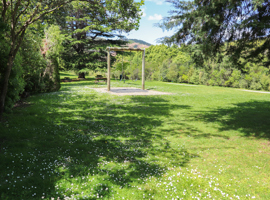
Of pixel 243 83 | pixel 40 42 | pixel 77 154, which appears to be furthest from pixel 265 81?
pixel 77 154

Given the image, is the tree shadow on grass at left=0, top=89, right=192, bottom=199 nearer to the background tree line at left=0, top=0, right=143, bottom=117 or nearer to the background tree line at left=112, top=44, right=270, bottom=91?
the background tree line at left=0, top=0, right=143, bottom=117

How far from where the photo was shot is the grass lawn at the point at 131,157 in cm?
394

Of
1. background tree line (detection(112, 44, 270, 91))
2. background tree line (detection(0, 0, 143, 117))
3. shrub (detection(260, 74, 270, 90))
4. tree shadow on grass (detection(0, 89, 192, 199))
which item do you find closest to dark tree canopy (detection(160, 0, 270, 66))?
background tree line (detection(0, 0, 143, 117))

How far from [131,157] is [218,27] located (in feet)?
20.4

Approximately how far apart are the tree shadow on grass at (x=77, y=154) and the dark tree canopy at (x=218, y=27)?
4.16 metres

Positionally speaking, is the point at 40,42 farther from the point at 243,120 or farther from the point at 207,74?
the point at 207,74

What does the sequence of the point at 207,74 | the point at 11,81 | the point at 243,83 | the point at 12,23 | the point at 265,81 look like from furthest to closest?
the point at 207,74
the point at 243,83
the point at 265,81
the point at 11,81
the point at 12,23

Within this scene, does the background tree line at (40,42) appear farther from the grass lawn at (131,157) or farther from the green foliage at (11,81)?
the grass lawn at (131,157)

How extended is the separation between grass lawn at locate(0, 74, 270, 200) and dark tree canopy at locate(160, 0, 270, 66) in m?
3.34

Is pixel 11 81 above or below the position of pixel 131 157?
above

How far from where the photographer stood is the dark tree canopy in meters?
6.87

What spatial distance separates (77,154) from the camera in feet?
17.9

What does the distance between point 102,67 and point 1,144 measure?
28325 mm

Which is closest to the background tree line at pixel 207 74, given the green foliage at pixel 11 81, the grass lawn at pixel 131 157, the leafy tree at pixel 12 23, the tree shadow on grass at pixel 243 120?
the tree shadow on grass at pixel 243 120
